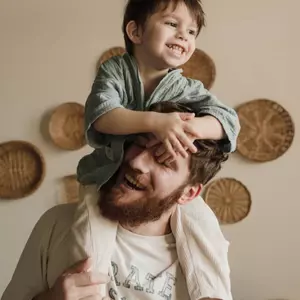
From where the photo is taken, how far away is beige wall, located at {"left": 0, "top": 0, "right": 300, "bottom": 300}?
7.62ft

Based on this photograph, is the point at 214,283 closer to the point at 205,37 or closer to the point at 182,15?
the point at 182,15

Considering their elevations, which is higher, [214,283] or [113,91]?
[113,91]

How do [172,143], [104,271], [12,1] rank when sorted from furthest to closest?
1. [12,1]
2. [104,271]
3. [172,143]

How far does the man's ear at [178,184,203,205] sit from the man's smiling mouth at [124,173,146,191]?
0.35 ft

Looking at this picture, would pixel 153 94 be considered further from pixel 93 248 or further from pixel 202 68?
pixel 202 68

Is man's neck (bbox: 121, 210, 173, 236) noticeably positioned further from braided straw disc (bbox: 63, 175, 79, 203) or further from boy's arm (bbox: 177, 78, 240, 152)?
braided straw disc (bbox: 63, 175, 79, 203)

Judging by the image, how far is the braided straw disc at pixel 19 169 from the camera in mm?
2330

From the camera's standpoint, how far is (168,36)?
98 centimetres

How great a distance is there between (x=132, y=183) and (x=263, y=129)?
142cm

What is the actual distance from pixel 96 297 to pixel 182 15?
54 cm

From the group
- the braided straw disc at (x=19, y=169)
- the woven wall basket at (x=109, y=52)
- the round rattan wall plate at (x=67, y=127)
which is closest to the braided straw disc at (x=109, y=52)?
the woven wall basket at (x=109, y=52)

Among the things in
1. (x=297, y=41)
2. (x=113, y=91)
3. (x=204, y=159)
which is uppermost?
(x=297, y=41)

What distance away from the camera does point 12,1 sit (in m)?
2.31

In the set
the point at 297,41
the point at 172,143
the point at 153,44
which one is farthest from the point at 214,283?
the point at 297,41
